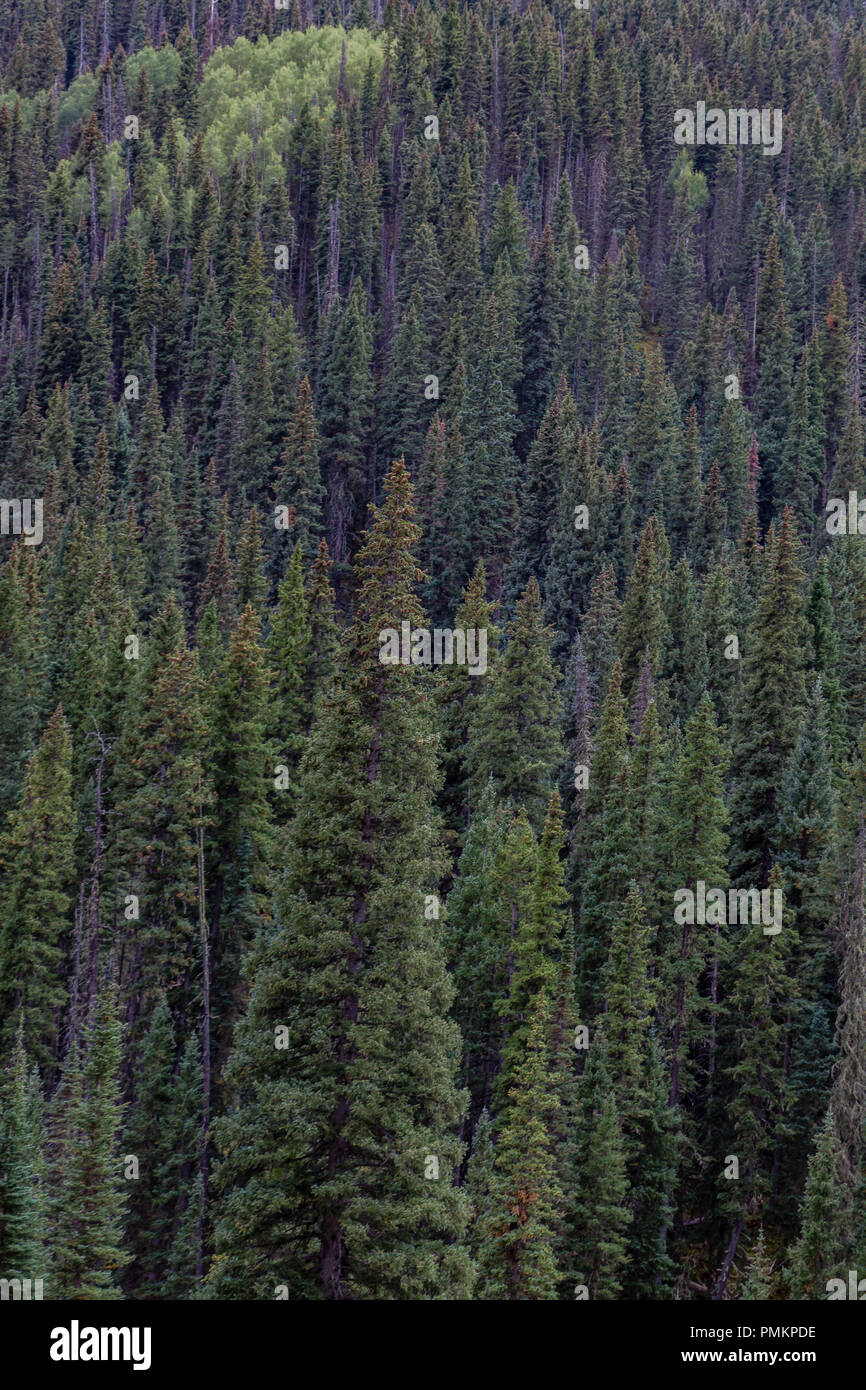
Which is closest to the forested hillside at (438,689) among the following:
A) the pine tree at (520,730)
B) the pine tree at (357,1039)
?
the pine tree at (357,1039)

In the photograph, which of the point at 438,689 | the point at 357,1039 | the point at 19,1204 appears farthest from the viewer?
the point at 438,689

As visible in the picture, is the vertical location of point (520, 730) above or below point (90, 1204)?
above

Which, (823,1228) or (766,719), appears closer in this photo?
(823,1228)

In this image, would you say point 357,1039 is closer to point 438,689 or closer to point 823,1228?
point 438,689

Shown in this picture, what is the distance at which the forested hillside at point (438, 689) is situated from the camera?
22719mm

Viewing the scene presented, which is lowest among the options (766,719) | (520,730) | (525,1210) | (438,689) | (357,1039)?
(525,1210)

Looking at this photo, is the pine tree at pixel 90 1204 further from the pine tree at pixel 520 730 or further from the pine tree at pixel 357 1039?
the pine tree at pixel 520 730

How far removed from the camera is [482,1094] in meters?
40.7

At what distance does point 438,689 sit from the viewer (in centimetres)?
2880

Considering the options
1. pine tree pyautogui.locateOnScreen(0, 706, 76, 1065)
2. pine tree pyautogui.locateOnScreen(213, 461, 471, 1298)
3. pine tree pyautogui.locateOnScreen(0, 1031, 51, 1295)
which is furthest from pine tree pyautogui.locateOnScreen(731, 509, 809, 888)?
pine tree pyautogui.locateOnScreen(0, 1031, 51, 1295)

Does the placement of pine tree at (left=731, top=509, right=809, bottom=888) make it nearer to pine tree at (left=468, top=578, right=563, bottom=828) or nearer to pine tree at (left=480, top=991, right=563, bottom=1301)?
pine tree at (left=468, top=578, right=563, bottom=828)

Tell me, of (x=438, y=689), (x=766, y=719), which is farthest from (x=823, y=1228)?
(x=766, y=719)

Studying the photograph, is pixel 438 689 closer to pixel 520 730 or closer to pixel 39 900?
pixel 39 900

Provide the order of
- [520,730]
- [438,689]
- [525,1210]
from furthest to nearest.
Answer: [520,730]
[438,689]
[525,1210]
